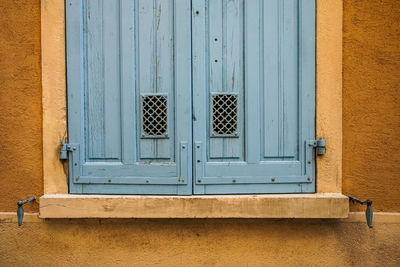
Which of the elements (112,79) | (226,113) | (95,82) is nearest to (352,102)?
(226,113)

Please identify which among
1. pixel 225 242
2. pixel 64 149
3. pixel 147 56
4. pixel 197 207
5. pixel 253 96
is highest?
pixel 147 56

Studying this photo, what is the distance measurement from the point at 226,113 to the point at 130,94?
29.2 inches

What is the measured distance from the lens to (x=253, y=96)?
225cm

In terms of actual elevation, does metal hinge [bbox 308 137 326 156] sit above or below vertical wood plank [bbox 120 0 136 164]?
below

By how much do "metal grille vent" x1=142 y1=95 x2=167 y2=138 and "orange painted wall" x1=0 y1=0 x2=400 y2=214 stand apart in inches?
31.9

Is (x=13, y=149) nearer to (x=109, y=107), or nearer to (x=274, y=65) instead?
(x=109, y=107)

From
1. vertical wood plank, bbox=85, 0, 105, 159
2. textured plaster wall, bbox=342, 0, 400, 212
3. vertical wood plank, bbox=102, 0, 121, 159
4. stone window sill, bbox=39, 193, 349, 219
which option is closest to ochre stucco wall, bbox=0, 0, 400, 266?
textured plaster wall, bbox=342, 0, 400, 212

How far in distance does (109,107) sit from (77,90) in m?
0.27

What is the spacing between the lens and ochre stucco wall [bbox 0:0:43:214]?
2266 mm

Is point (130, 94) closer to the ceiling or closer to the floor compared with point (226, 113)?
closer to the ceiling

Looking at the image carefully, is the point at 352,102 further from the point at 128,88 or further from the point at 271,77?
the point at 128,88

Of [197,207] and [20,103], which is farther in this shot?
[20,103]

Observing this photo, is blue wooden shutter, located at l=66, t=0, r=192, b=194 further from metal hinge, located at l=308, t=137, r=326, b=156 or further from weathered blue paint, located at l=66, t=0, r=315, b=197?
metal hinge, located at l=308, t=137, r=326, b=156

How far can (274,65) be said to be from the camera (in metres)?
2.25
